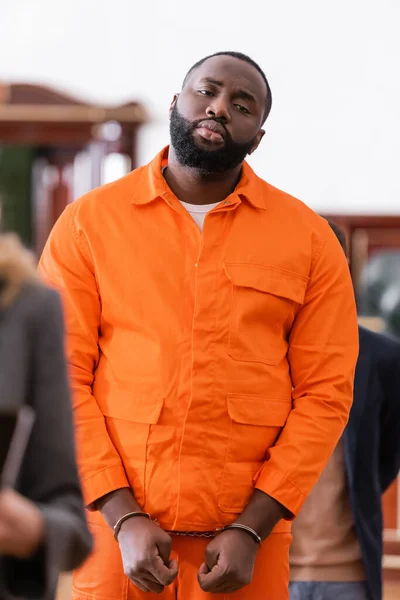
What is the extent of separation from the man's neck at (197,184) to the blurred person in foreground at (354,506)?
382 mm

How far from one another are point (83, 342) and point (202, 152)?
0.34 meters

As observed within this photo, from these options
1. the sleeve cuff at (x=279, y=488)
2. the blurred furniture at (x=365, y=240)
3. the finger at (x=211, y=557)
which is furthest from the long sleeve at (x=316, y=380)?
the blurred furniture at (x=365, y=240)

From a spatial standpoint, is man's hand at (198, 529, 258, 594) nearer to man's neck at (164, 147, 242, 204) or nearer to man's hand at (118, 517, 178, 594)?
man's hand at (118, 517, 178, 594)

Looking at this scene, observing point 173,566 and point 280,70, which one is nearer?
point 173,566

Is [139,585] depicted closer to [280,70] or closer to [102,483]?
[102,483]

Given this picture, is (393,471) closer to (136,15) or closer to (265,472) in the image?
(265,472)

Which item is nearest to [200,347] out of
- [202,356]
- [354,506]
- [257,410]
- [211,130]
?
[202,356]

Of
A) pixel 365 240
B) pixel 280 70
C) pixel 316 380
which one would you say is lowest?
pixel 365 240

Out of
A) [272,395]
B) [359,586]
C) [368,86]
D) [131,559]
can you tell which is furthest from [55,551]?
[368,86]

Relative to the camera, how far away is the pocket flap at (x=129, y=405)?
1494mm

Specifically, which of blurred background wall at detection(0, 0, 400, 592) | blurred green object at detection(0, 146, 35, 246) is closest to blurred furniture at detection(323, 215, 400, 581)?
blurred background wall at detection(0, 0, 400, 592)

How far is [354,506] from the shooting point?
1.94m

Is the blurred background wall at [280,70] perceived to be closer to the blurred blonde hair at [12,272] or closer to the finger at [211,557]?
the finger at [211,557]

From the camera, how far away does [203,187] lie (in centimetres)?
162
